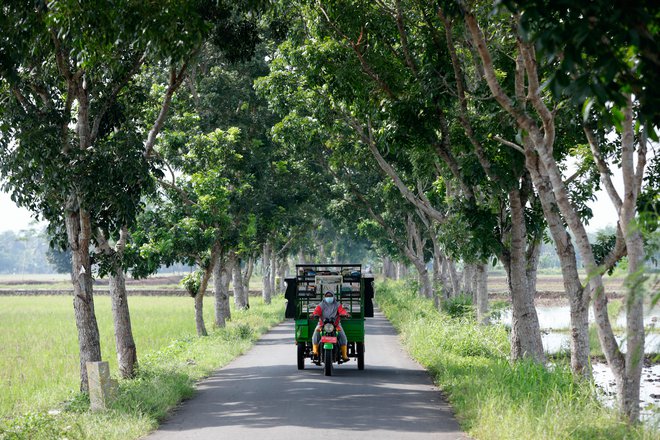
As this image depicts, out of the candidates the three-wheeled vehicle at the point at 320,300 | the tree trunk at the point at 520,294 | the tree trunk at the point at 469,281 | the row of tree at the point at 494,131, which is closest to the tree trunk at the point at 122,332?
the three-wheeled vehicle at the point at 320,300

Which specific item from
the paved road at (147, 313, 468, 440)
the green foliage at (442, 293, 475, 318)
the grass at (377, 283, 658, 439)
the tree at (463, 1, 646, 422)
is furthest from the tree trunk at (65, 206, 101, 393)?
the green foliage at (442, 293, 475, 318)

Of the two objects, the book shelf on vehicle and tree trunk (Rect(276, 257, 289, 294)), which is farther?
tree trunk (Rect(276, 257, 289, 294))

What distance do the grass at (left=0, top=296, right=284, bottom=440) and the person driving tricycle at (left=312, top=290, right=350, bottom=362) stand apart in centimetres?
248

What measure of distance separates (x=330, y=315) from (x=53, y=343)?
14647mm

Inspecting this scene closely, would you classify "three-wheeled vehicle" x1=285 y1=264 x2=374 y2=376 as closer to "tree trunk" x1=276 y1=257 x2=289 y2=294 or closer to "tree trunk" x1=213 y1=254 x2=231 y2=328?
"tree trunk" x1=213 y1=254 x2=231 y2=328

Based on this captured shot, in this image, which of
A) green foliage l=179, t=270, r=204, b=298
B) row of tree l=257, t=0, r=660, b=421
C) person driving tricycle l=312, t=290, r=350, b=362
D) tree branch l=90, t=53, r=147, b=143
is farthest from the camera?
green foliage l=179, t=270, r=204, b=298

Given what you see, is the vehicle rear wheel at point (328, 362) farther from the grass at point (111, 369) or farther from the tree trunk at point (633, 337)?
the tree trunk at point (633, 337)

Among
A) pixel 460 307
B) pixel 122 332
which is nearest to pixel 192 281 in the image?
pixel 122 332

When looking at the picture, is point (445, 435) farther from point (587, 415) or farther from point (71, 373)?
point (71, 373)

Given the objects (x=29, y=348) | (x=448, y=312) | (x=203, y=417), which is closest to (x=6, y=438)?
(x=203, y=417)

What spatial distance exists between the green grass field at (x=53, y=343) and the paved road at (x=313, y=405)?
319cm

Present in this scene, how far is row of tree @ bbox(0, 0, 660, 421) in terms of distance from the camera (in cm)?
631

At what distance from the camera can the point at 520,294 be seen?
1448 cm

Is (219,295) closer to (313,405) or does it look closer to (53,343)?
(53,343)
